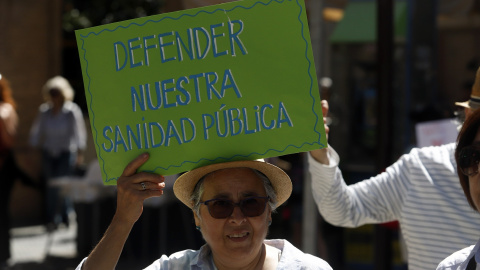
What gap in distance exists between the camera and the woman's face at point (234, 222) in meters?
2.85

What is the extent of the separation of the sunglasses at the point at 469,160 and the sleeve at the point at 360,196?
41.3 inches

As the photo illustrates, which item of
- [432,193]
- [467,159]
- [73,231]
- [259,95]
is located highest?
[259,95]

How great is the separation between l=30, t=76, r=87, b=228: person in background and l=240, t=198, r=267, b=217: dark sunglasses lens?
8.00 metres

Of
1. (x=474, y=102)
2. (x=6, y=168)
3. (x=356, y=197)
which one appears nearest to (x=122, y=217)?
(x=356, y=197)

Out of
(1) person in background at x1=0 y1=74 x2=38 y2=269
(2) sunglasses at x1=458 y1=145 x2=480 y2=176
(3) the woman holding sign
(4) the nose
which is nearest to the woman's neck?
(3) the woman holding sign

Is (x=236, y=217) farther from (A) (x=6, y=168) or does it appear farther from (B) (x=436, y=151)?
(A) (x=6, y=168)

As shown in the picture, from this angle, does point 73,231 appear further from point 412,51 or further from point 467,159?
point 467,159

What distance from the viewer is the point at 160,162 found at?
2.73 meters

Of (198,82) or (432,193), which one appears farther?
(432,193)

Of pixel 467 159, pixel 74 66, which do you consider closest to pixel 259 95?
pixel 467 159

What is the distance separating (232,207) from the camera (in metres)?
2.88

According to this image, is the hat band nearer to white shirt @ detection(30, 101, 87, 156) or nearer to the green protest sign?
the green protest sign

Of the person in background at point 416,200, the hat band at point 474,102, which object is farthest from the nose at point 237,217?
the hat band at point 474,102

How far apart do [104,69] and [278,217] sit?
249 inches
